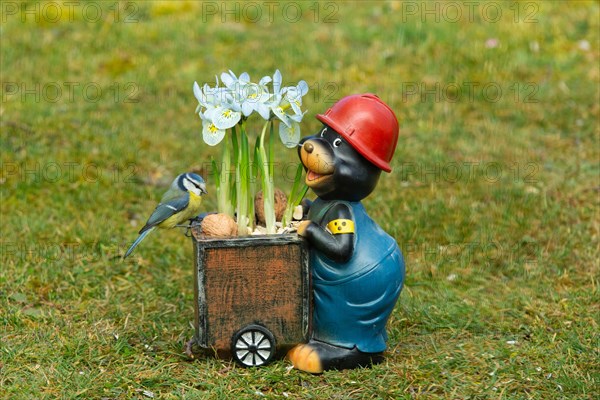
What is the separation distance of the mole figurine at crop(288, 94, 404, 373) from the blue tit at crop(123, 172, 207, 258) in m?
0.56

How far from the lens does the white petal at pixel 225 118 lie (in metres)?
3.65

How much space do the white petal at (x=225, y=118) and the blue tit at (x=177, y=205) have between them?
435 mm

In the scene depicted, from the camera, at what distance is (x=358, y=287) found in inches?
143

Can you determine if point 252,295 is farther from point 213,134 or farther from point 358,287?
point 213,134

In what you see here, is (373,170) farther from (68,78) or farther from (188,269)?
(68,78)

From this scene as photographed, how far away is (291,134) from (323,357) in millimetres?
955

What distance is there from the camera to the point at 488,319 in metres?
4.47

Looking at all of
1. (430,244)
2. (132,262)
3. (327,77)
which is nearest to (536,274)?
(430,244)

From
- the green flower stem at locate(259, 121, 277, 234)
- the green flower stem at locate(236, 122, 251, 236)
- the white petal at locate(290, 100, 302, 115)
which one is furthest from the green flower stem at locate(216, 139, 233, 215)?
the white petal at locate(290, 100, 302, 115)

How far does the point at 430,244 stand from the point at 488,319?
91 centimetres

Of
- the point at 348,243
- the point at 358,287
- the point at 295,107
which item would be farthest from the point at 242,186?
the point at 358,287

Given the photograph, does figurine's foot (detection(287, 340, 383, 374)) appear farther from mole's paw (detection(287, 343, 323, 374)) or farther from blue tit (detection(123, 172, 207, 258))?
blue tit (detection(123, 172, 207, 258))

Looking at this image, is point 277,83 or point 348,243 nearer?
point 348,243

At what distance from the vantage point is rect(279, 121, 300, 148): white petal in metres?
3.79
